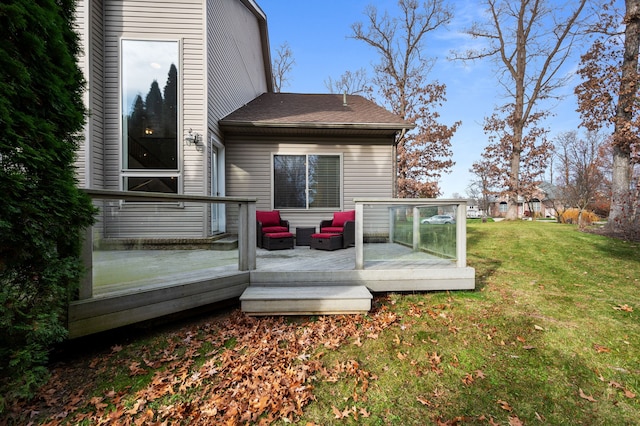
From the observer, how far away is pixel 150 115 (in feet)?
19.0

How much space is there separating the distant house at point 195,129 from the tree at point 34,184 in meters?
0.98

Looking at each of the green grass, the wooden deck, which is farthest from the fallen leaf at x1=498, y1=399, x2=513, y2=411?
the wooden deck

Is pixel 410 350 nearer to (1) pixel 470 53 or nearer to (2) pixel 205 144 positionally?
→ (2) pixel 205 144

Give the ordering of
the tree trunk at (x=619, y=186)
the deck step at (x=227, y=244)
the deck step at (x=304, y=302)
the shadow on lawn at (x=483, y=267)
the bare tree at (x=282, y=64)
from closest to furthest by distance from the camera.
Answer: the deck step at (x=304, y=302), the deck step at (x=227, y=244), the shadow on lawn at (x=483, y=267), the tree trunk at (x=619, y=186), the bare tree at (x=282, y=64)

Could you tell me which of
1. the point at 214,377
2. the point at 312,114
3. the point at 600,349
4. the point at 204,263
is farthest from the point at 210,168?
the point at 600,349

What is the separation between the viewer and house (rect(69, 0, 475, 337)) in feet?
9.91

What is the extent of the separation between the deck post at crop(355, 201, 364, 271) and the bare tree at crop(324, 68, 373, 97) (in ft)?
53.0

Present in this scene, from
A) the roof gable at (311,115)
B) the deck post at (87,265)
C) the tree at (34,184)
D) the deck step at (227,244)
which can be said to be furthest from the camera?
the roof gable at (311,115)

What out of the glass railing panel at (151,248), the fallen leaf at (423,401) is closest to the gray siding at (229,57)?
the glass railing panel at (151,248)

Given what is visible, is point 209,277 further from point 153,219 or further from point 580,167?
point 580,167

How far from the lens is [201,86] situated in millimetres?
5914

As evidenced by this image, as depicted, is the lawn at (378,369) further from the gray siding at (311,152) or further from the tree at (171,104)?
the tree at (171,104)

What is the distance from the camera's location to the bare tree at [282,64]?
18.8m

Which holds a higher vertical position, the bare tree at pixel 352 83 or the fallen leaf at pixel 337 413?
the bare tree at pixel 352 83
